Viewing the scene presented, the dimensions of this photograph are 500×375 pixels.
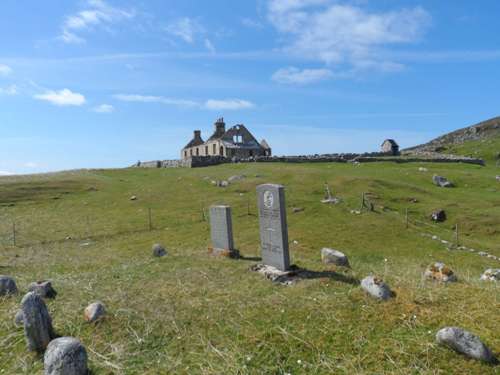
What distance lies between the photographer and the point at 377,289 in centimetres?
1020

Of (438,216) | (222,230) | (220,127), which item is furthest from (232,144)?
(222,230)

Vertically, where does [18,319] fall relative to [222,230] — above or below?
below

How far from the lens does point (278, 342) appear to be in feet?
28.0

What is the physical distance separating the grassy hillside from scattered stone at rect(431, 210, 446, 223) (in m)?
0.70

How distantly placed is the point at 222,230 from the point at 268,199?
14.0 ft

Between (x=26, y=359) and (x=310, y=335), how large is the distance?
5.89m

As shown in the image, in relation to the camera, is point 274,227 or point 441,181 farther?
point 441,181

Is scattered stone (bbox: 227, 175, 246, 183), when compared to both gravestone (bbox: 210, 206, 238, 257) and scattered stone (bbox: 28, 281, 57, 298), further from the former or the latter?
scattered stone (bbox: 28, 281, 57, 298)

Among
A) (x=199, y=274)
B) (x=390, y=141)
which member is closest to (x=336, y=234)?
(x=199, y=274)

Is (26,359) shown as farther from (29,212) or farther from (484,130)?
(484,130)

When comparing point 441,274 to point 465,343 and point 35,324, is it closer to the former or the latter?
point 465,343

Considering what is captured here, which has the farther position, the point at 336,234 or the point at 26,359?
the point at 336,234

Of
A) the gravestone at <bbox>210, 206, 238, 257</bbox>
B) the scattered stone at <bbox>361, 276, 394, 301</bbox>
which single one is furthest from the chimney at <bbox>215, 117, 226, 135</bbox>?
the scattered stone at <bbox>361, 276, 394, 301</bbox>

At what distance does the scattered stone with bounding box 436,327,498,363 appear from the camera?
756 centimetres
